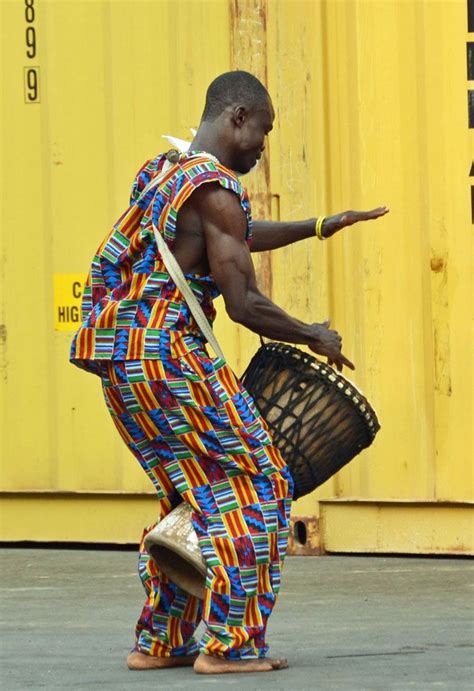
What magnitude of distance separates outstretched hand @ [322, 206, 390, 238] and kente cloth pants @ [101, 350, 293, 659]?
64cm

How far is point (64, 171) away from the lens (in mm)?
8406

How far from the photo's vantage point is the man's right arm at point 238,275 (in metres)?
5.32

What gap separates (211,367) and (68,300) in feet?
10.4

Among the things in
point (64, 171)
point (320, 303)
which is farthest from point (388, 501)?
point (64, 171)

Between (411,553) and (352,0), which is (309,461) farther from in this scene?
(352,0)

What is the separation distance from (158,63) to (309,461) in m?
3.15

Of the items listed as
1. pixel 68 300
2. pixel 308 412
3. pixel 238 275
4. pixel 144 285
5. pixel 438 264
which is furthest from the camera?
pixel 68 300

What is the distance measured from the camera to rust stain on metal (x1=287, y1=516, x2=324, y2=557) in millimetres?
8109

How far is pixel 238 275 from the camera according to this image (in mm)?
5309

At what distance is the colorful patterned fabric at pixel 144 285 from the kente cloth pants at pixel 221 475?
2.5 inches

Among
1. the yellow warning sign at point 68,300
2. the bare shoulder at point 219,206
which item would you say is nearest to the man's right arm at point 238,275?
the bare shoulder at point 219,206

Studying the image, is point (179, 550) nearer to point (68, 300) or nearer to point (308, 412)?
point (308, 412)

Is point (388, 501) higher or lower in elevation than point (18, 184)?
lower

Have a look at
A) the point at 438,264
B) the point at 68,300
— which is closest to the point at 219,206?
the point at 438,264
